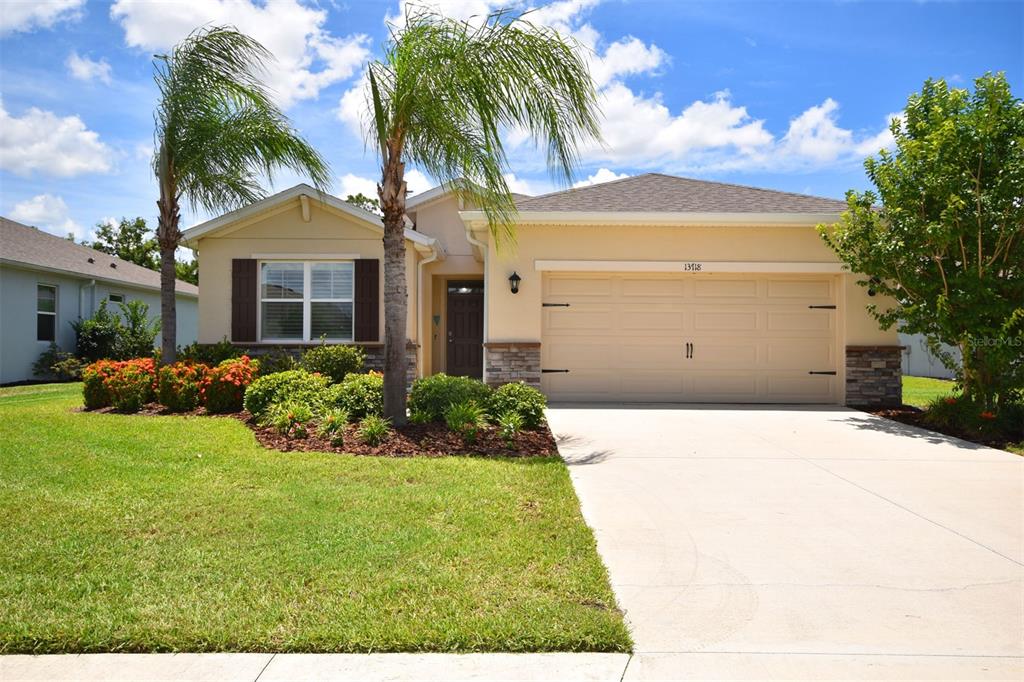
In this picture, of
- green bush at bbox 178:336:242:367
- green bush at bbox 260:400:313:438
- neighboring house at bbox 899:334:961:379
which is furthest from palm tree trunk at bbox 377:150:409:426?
neighboring house at bbox 899:334:961:379

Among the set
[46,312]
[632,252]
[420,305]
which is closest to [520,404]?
[632,252]

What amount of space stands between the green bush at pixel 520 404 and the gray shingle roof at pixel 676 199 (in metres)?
4.22

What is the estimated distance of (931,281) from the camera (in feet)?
29.8

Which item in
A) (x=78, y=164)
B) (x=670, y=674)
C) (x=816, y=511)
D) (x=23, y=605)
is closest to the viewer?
(x=670, y=674)

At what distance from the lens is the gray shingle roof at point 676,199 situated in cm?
1147

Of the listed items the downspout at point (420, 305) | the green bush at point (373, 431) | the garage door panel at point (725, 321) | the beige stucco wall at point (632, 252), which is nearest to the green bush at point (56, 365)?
the downspout at point (420, 305)

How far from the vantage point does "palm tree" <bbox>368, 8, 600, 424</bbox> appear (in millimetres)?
7152

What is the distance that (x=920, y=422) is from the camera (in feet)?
31.4

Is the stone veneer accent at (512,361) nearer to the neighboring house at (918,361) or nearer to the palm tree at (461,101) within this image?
the palm tree at (461,101)

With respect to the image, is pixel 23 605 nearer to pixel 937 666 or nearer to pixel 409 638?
pixel 409 638

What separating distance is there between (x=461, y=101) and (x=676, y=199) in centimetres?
602

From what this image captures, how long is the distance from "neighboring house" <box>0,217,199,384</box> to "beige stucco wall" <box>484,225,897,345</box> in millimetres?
11852

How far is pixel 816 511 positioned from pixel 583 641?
9.81 ft

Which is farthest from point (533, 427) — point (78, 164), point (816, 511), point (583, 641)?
point (78, 164)
